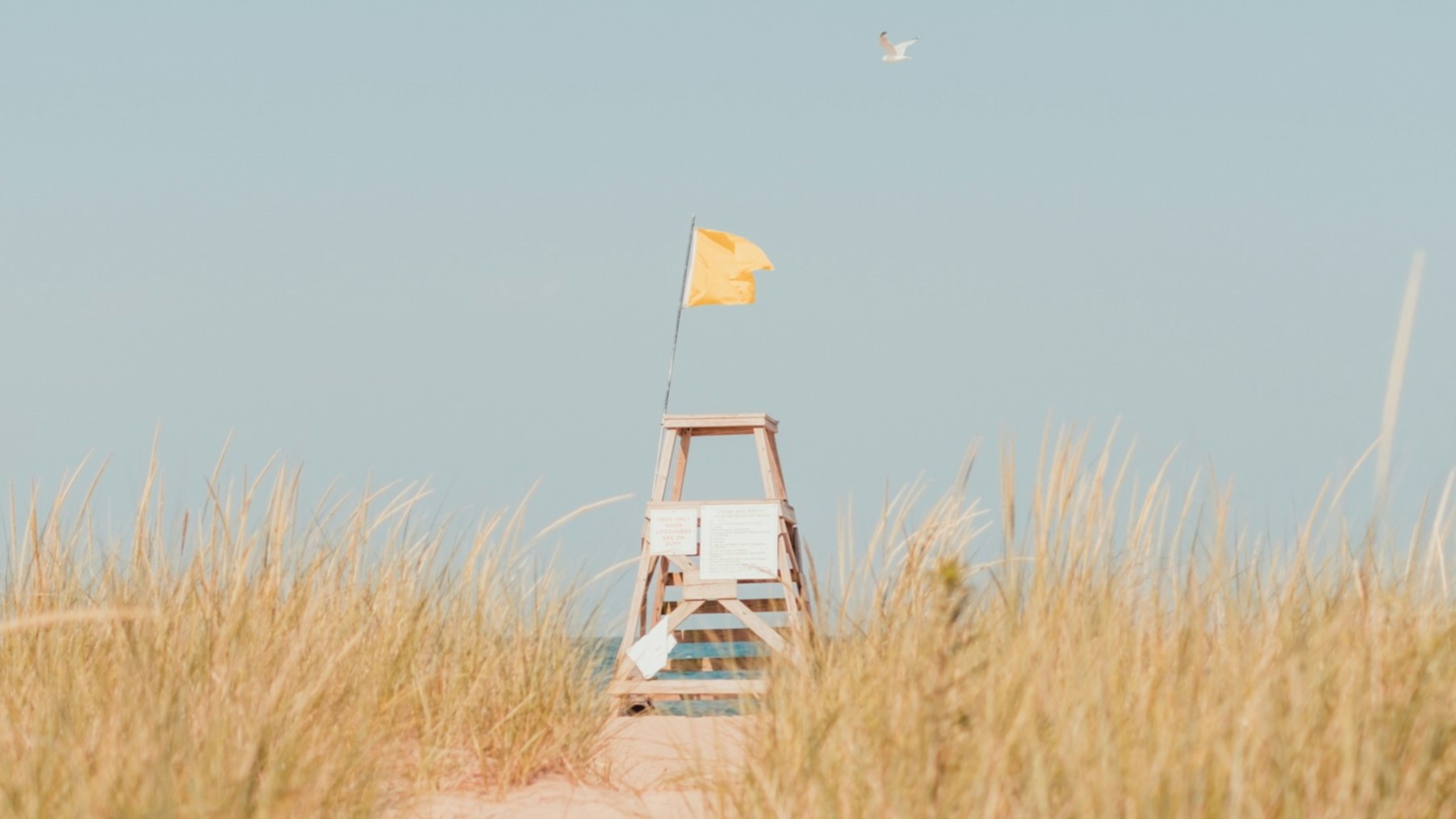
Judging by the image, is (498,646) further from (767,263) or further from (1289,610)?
(767,263)

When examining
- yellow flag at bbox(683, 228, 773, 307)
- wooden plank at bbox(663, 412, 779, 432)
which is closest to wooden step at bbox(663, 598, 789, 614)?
wooden plank at bbox(663, 412, 779, 432)

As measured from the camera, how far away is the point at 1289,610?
10.1 ft

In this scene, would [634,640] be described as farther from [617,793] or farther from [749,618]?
[617,793]

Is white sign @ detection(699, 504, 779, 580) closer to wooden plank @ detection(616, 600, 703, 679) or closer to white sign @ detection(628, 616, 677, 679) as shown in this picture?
wooden plank @ detection(616, 600, 703, 679)

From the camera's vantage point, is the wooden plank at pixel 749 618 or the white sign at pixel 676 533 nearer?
the wooden plank at pixel 749 618

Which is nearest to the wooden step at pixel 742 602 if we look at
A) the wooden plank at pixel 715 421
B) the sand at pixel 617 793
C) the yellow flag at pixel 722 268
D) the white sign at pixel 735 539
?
the white sign at pixel 735 539

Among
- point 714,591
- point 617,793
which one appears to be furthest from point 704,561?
point 617,793

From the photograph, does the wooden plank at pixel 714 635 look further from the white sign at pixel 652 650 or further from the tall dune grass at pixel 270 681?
the tall dune grass at pixel 270 681

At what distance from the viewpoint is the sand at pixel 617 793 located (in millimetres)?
3961

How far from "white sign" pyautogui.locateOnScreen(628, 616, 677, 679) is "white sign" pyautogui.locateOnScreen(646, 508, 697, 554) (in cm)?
62

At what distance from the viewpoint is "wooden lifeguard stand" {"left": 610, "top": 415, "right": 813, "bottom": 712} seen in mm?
9273

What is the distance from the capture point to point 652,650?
915 cm

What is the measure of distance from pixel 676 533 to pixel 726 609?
63 centimetres

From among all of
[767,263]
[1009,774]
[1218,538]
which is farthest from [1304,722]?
[767,263]
